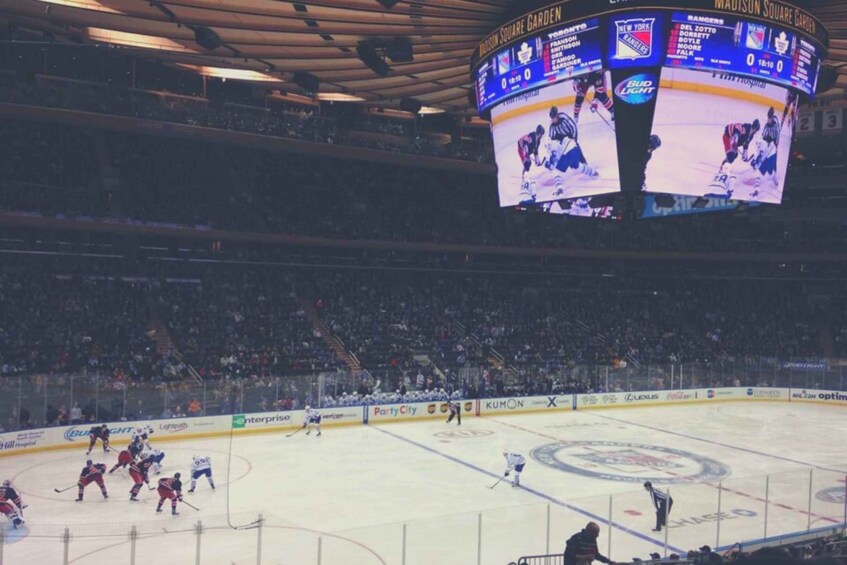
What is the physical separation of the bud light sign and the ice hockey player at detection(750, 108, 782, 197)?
10.5ft

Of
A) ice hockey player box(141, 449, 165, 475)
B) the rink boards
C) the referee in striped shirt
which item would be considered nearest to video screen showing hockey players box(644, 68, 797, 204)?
the referee in striped shirt

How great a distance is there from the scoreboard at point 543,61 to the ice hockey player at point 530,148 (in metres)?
1.09

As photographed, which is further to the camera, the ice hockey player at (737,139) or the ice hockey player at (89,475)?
the ice hockey player at (737,139)

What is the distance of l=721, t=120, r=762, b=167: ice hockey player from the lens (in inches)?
710

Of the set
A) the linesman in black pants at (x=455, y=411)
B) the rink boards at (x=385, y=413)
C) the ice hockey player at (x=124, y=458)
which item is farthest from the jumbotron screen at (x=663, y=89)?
the rink boards at (x=385, y=413)

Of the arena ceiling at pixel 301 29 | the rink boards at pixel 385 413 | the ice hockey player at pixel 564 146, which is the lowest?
the rink boards at pixel 385 413

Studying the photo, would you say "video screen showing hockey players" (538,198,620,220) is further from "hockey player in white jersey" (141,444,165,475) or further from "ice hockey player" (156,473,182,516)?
"hockey player in white jersey" (141,444,165,475)

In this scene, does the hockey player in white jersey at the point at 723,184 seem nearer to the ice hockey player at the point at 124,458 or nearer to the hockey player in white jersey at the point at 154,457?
the hockey player in white jersey at the point at 154,457

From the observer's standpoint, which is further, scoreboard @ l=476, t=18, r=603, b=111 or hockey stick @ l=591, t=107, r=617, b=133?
hockey stick @ l=591, t=107, r=617, b=133

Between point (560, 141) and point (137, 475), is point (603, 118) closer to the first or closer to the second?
point (560, 141)

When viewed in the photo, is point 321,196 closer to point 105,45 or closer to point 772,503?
point 105,45

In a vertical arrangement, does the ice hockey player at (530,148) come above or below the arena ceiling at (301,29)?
below

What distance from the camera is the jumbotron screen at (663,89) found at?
1703 centimetres

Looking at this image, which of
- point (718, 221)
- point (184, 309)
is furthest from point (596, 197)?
point (718, 221)
